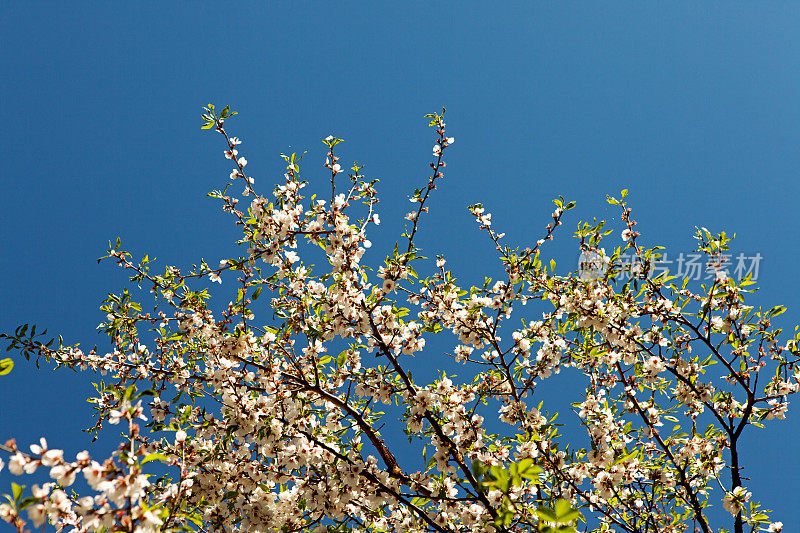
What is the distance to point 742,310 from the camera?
14.9ft

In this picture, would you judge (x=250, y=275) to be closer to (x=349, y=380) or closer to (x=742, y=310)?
(x=349, y=380)

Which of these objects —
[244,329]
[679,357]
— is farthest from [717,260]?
[244,329]

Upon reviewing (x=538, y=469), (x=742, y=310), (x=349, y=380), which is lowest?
(x=538, y=469)

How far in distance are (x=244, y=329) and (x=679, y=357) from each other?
410 cm

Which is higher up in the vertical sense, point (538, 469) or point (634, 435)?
point (634, 435)

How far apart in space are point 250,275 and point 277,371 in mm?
888

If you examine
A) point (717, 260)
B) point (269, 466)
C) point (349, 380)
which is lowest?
point (269, 466)

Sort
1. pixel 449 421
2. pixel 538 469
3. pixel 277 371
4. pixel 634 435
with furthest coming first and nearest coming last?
pixel 634 435 < pixel 449 421 < pixel 277 371 < pixel 538 469

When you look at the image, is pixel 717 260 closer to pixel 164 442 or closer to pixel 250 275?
pixel 250 275

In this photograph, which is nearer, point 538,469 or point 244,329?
point 538,469

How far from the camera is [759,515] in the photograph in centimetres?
445

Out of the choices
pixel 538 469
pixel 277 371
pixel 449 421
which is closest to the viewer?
pixel 538 469

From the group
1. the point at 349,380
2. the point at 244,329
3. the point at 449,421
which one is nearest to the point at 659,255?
the point at 449,421

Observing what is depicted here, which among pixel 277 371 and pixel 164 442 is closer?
pixel 277 371
